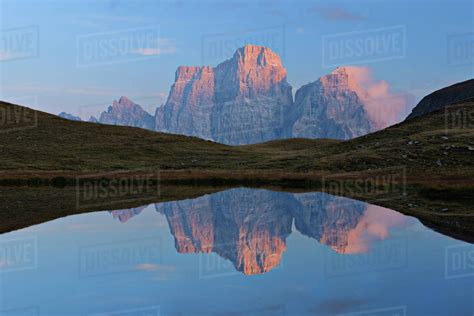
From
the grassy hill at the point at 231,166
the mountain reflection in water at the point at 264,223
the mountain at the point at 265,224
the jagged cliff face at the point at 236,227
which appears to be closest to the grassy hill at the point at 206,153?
the grassy hill at the point at 231,166

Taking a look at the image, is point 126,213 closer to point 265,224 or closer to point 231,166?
point 265,224

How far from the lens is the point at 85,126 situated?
11994 cm

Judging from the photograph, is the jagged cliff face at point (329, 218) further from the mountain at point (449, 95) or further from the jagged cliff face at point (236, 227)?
the mountain at point (449, 95)

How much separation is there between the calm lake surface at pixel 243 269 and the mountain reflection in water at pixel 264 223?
10 cm

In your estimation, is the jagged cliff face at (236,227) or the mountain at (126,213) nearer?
the jagged cliff face at (236,227)

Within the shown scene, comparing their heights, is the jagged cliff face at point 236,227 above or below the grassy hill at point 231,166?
below

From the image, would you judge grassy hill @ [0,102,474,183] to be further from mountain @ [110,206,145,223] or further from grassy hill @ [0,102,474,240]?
mountain @ [110,206,145,223]

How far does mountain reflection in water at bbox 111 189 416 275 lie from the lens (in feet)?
74.1

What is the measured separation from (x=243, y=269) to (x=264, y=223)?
12.0m

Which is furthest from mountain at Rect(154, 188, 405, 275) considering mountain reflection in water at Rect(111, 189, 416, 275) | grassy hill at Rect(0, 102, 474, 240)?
grassy hill at Rect(0, 102, 474, 240)

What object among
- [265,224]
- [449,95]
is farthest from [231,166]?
[449,95]

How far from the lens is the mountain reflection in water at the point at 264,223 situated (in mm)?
22594

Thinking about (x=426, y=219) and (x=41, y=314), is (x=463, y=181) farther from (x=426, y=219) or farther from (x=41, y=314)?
(x=41, y=314)

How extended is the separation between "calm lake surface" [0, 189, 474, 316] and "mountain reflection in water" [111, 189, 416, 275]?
98 mm
